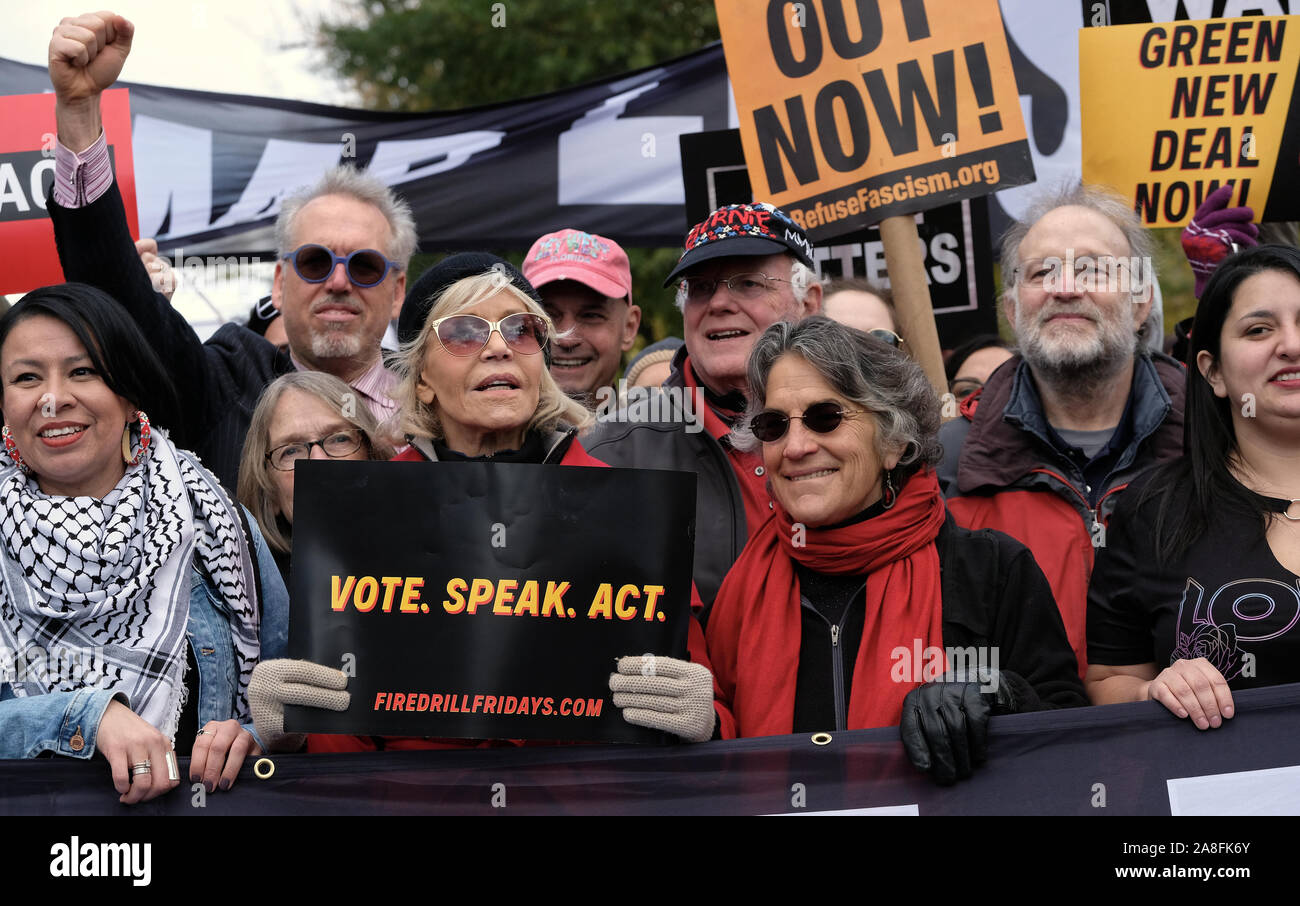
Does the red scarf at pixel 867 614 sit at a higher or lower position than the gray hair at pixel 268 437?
lower

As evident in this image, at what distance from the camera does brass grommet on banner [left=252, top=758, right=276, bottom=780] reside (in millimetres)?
3154

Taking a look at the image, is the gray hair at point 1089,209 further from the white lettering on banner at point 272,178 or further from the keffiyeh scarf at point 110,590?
the white lettering on banner at point 272,178

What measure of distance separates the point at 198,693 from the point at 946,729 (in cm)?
174

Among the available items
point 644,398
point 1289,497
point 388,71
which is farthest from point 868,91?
point 388,71

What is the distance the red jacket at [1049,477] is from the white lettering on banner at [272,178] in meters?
4.25

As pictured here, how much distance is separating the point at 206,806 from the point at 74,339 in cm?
118

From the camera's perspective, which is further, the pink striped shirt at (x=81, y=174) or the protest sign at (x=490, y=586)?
the pink striped shirt at (x=81, y=174)

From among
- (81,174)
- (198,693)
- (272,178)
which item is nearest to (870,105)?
(81,174)

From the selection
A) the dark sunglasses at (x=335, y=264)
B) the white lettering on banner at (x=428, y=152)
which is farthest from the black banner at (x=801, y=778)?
the white lettering on banner at (x=428, y=152)

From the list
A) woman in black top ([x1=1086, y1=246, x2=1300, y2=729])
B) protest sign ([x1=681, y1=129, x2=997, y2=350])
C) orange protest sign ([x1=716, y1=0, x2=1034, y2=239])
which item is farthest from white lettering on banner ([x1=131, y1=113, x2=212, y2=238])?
woman in black top ([x1=1086, y1=246, x2=1300, y2=729])

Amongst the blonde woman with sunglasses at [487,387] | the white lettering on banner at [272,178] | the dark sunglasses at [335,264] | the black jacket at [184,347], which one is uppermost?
the white lettering on banner at [272,178]

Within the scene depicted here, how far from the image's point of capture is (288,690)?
300cm

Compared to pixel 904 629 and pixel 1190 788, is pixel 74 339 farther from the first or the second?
pixel 1190 788

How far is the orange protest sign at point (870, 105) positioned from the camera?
5117 mm
